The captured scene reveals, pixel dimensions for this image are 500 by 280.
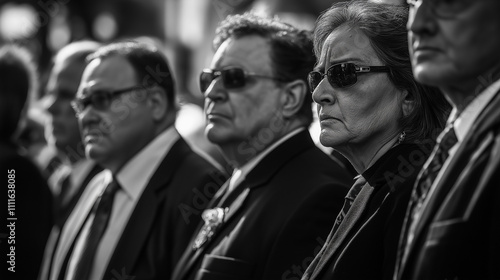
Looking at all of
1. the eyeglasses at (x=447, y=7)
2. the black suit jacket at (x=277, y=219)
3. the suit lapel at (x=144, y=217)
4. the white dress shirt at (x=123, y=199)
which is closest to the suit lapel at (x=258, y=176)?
the black suit jacket at (x=277, y=219)

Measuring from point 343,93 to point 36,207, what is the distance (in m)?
2.74

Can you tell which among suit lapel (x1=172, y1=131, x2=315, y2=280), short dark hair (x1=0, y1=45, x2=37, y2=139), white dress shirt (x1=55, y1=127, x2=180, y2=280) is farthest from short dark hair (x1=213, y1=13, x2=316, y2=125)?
short dark hair (x1=0, y1=45, x2=37, y2=139)

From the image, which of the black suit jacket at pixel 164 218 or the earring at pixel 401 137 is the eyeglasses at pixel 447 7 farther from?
the black suit jacket at pixel 164 218

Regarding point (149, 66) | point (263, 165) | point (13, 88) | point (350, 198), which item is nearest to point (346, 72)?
point (350, 198)

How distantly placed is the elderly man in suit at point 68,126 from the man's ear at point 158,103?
48.0 inches

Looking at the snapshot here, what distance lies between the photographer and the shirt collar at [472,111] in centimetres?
256

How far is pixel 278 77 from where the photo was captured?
4.70 m

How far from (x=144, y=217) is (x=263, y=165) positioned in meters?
0.81

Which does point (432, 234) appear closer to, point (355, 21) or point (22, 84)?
point (355, 21)

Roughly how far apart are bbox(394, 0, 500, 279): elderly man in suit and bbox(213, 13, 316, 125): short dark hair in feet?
6.50

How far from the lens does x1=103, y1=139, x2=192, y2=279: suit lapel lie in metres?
4.64

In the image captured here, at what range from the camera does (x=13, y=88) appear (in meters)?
6.24

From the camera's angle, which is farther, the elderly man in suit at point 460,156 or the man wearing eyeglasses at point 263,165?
the man wearing eyeglasses at point 263,165

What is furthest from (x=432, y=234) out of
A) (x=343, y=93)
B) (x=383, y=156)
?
(x=343, y=93)
